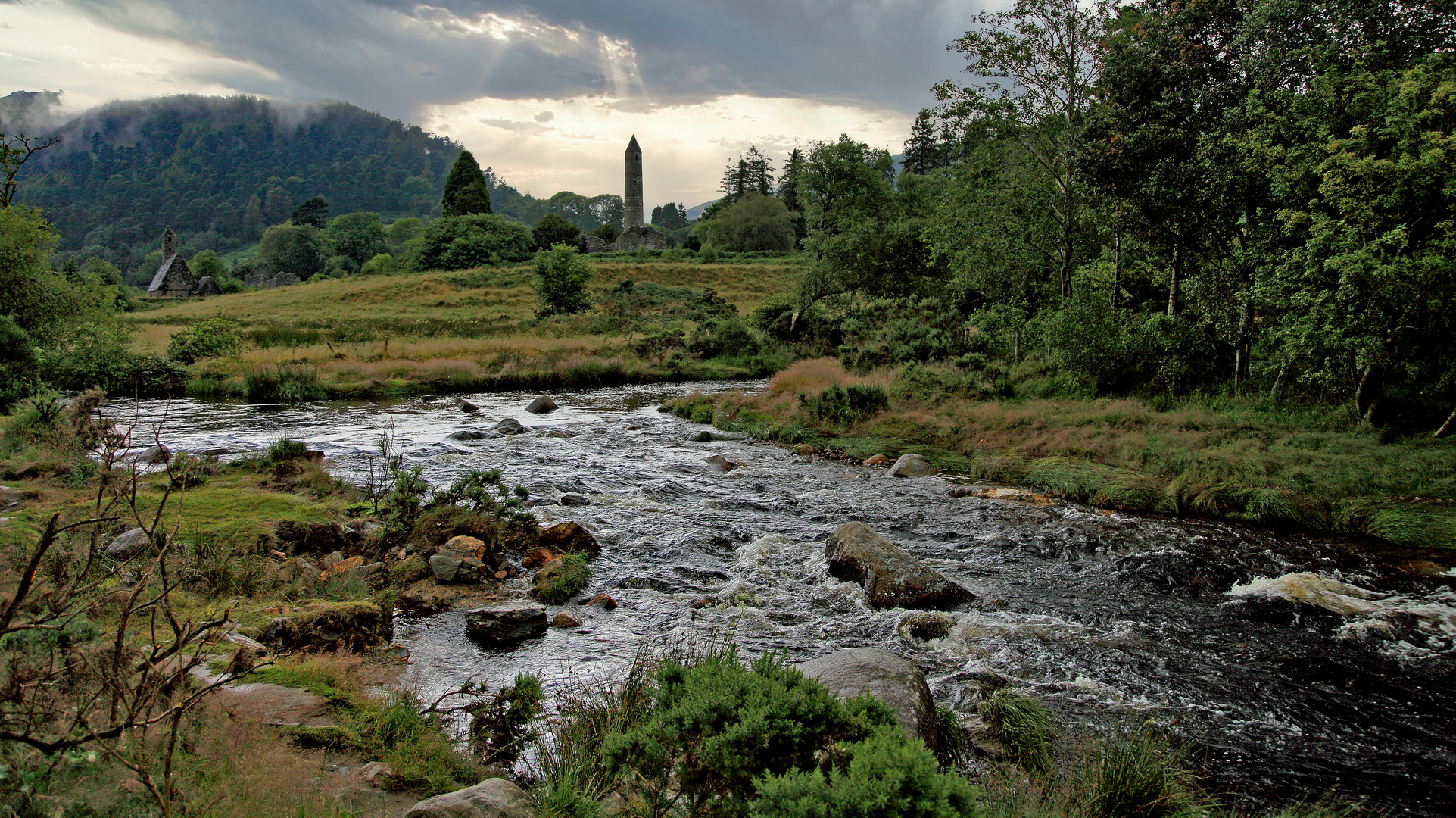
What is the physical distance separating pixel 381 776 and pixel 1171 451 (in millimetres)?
15969

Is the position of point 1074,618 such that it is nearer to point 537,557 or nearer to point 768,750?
point 768,750

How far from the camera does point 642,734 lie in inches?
165

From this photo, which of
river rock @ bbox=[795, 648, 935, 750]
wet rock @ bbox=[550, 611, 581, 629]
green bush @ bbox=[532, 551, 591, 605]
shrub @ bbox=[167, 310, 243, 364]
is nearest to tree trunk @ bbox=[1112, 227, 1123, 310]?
green bush @ bbox=[532, 551, 591, 605]

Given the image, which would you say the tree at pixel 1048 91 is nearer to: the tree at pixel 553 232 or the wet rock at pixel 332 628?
the wet rock at pixel 332 628

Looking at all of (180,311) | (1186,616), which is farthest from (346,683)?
(180,311)

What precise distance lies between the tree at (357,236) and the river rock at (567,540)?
10748 centimetres

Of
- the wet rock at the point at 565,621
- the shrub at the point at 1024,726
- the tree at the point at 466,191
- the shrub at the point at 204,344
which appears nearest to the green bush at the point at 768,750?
the shrub at the point at 1024,726

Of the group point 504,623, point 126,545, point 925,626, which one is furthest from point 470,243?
point 925,626

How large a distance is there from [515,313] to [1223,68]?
157 ft

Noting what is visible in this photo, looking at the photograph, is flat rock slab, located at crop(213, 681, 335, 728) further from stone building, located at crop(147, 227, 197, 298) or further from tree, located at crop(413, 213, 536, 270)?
stone building, located at crop(147, 227, 197, 298)

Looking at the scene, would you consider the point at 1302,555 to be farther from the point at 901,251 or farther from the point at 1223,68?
the point at 901,251

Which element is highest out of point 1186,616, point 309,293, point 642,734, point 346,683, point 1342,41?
point 1342,41

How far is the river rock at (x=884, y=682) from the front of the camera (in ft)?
17.7

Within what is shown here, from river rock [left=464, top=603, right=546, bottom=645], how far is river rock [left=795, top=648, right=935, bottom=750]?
3.31 m
